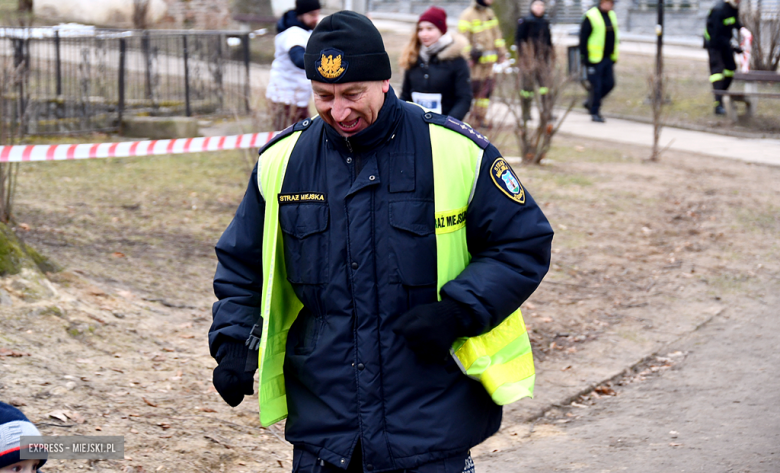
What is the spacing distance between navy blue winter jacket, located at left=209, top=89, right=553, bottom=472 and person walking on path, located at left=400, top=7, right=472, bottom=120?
5.34 metres

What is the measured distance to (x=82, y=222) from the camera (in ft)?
24.9

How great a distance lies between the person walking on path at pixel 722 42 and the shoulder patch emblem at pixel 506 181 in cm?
1323

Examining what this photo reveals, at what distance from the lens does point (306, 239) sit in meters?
2.53

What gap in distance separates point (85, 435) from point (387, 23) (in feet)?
91.7

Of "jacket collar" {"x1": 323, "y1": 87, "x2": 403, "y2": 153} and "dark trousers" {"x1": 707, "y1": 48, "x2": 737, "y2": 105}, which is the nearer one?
"jacket collar" {"x1": 323, "y1": 87, "x2": 403, "y2": 153}

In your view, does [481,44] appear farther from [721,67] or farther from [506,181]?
[506,181]

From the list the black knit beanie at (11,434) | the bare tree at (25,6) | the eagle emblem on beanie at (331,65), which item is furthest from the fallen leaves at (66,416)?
the bare tree at (25,6)

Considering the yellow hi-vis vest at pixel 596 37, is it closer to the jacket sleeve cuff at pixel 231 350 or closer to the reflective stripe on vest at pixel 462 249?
the reflective stripe on vest at pixel 462 249

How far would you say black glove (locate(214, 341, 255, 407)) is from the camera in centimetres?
254

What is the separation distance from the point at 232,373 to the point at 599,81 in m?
12.6

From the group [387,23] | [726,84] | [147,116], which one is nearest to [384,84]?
[147,116]

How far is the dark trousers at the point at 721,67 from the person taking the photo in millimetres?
14734

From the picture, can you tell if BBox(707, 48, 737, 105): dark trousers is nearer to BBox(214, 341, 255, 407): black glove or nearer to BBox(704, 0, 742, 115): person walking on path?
BBox(704, 0, 742, 115): person walking on path

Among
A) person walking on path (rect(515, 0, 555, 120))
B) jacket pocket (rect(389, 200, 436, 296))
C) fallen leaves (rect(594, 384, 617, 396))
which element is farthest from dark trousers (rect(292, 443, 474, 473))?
person walking on path (rect(515, 0, 555, 120))
